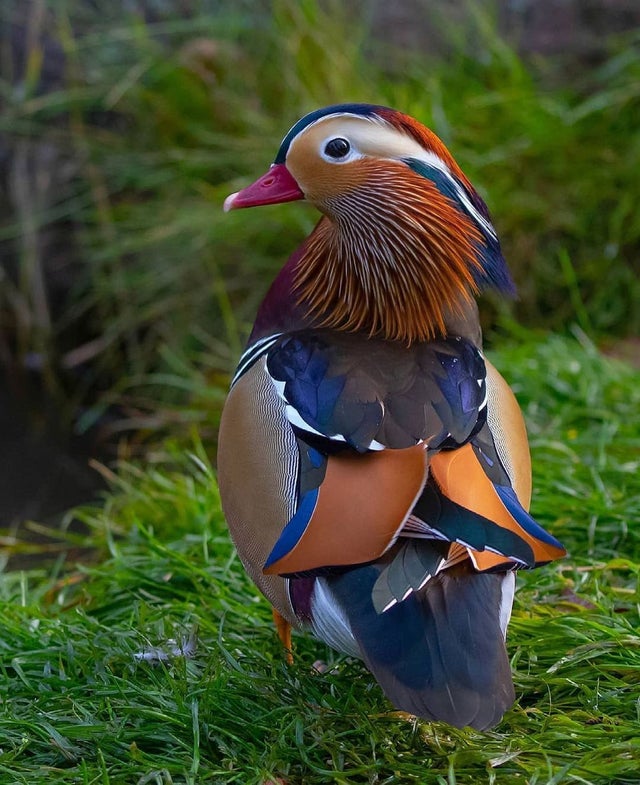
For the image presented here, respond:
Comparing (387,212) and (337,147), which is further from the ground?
(337,147)

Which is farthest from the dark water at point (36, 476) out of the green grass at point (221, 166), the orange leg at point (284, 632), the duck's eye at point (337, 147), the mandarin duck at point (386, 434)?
the duck's eye at point (337, 147)

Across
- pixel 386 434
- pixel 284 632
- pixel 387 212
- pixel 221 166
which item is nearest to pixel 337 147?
pixel 387 212

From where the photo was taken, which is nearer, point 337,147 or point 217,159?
point 337,147

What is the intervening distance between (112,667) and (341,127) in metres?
1.23

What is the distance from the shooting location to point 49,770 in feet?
6.66

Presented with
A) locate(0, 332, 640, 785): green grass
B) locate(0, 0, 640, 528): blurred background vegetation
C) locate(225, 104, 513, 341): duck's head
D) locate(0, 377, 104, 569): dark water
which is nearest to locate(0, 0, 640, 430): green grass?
locate(0, 0, 640, 528): blurred background vegetation

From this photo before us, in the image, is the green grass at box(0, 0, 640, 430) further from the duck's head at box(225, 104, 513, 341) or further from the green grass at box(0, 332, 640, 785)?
the duck's head at box(225, 104, 513, 341)

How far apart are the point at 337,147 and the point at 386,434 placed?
24.9 inches

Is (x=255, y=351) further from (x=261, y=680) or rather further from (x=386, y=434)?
(x=261, y=680)

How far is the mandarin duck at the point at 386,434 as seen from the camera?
1.84 metres

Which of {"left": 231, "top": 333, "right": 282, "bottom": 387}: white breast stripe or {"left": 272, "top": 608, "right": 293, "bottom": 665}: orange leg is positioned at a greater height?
{"left": 231, "top": 333, "right": 282, "bottom": 387}: white breast stripe

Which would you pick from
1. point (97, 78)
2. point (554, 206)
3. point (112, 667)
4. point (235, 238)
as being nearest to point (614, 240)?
point (554, 206)

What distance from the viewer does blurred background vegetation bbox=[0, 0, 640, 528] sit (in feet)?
17.0

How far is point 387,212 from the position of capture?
90.1 inches
